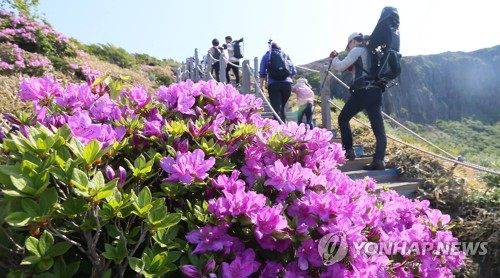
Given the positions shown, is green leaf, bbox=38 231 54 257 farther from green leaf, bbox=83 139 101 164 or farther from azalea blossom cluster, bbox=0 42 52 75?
azalea blossom cluster, bbox=0 42 52 75

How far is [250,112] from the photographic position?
2.05 meters

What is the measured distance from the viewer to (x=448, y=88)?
92.3 meters

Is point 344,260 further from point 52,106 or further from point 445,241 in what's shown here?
point 52,106

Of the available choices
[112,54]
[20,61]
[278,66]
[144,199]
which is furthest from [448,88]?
[144,199]

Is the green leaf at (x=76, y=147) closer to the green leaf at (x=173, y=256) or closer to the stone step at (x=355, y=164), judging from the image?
the green leaf at (x=173, y=256)

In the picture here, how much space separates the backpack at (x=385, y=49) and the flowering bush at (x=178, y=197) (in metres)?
2.52

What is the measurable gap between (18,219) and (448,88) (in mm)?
104576

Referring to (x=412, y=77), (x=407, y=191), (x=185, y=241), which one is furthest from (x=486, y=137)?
(x=185, y=241)

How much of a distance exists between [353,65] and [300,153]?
3056 mm

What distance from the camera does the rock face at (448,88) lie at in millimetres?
86812

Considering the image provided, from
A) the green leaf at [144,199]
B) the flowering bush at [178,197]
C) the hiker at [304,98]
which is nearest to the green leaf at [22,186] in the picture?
the flowering bush at [178,197]

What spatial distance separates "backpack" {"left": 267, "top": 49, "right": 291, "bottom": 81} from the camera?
5.67 metres

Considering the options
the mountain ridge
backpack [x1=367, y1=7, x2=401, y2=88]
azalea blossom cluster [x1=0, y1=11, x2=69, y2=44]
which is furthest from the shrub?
the mountain ridge

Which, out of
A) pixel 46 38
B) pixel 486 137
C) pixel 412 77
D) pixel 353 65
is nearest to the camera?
pixel 353 65
